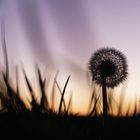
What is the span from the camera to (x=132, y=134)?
885mm

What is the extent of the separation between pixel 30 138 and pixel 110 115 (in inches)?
18.0

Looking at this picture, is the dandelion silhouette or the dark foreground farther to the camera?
the dandelion silhouette

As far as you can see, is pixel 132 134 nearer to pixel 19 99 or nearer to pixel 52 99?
pixel 52 99

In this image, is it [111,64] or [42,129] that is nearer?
[42,129]

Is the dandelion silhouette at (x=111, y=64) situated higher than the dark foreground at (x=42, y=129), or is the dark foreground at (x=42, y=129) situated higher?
the dandelion silhouette at (x=111, y=64)

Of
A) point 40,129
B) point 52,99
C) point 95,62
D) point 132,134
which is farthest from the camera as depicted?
point 95,62

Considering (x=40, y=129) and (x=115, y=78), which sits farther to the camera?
(x=115, y=78)

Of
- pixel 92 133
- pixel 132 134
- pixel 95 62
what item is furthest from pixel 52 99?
pixel 95 62

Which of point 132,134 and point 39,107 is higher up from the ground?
point 39,107

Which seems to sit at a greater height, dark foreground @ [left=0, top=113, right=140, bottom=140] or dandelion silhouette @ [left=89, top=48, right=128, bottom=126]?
dandelion silhouette @ [left=89, top=48, right=128, bottom=126]

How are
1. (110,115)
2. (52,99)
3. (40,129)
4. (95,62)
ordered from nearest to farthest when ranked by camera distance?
(40,129) < (52,99) < (110,115) < (95,62)

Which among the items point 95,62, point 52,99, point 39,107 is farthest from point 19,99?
point 95,62

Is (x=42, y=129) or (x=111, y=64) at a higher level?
(x=111, y=64)

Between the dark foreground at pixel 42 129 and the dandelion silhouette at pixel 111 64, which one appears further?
the dandelion silhouette at pixel 111 64
